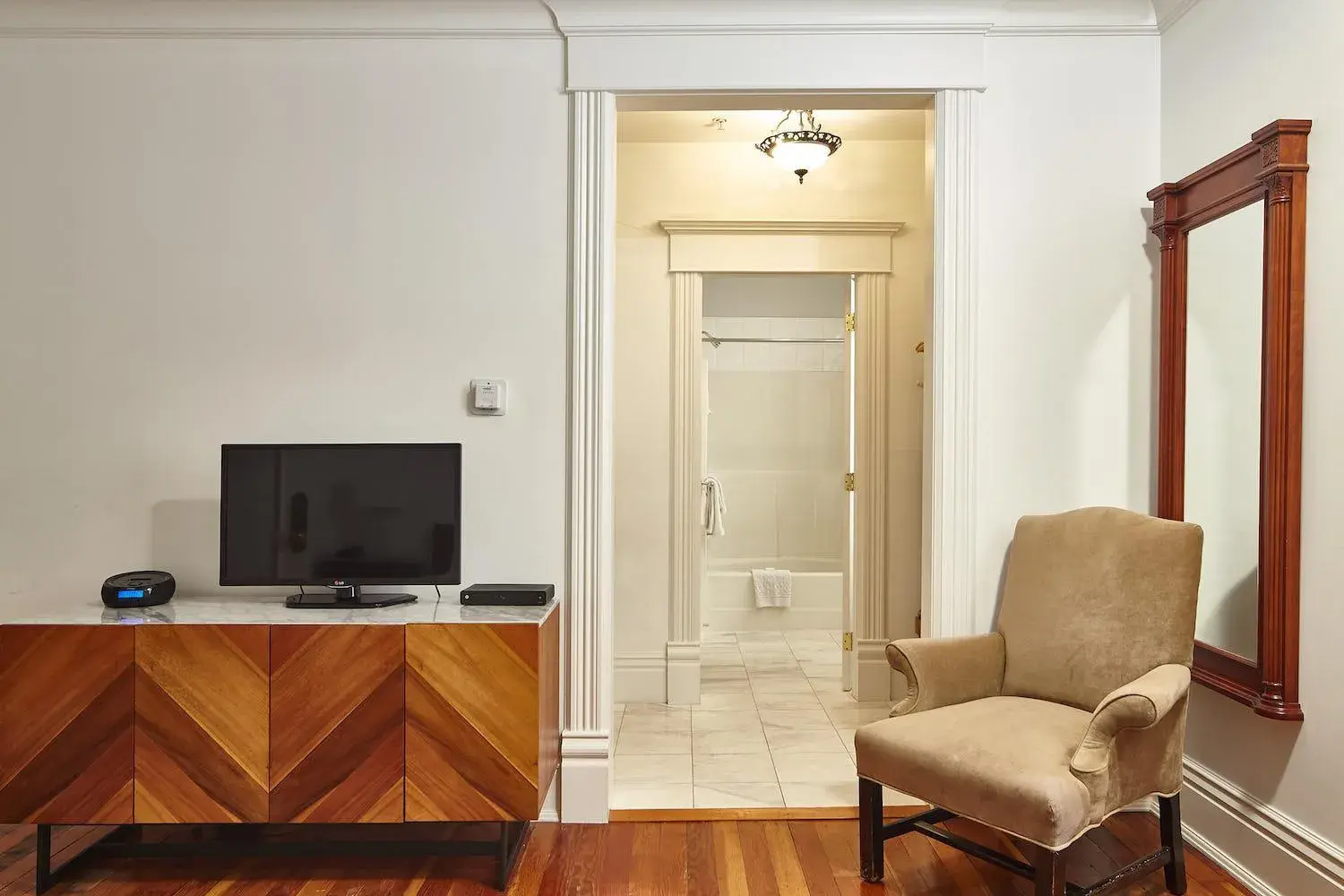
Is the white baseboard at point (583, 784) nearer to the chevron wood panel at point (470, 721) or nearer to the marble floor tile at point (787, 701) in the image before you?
the chevron wood panel at point (470, 721)

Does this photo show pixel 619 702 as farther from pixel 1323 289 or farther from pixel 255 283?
pixel 1323 289

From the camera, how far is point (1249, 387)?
2.52 meters

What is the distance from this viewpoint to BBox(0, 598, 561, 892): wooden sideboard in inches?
98.0

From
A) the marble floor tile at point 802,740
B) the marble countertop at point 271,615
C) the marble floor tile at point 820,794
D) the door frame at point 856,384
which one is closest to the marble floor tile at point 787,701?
the door frame at point 856,384

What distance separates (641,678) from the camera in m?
4.43

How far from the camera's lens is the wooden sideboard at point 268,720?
2.49 meters

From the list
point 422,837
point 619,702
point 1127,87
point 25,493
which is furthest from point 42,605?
point 1127,87

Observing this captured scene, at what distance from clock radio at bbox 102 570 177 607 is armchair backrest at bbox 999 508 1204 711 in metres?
2.59

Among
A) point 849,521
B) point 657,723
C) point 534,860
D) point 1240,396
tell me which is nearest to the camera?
point 1240,396

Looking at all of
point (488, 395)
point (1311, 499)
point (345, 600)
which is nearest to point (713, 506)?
point (488, 395)

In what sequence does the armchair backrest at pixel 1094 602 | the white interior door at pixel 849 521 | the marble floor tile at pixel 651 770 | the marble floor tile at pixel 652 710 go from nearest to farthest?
the armchair backrest at pixel 1094 602 → the marble floor tile at pixel 651 770 → the marble floor tile at pixel 652 710 → the white interior door at pixel 849 521

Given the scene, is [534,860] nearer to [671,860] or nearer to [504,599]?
[671,860]

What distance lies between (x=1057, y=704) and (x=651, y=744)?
171 centimetres

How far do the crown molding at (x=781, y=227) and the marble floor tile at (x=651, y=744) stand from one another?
2.32 metres
